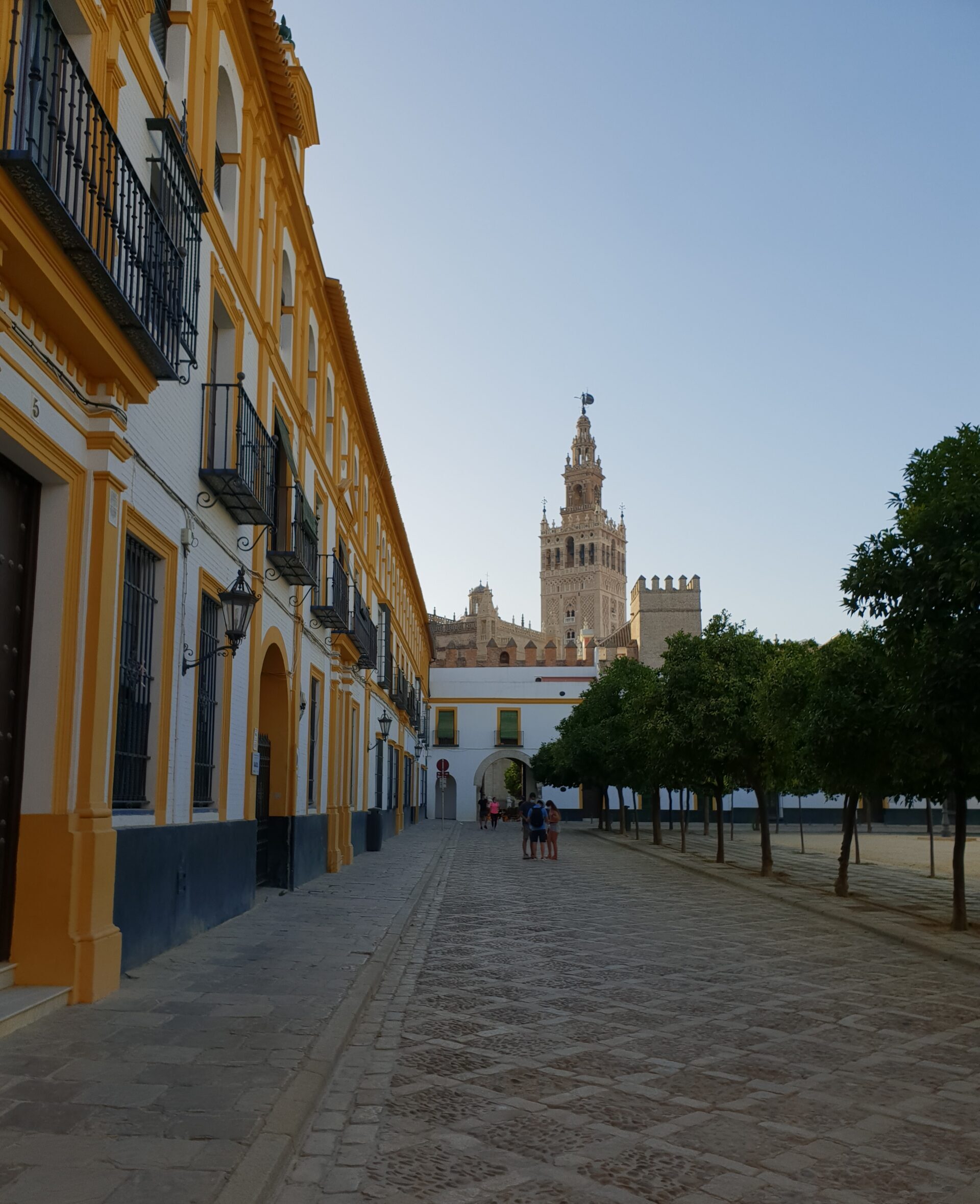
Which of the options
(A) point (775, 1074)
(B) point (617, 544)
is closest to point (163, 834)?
(A) point (775, 1074)

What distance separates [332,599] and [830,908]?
907 centimetres

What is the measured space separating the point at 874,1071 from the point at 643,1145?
199cm

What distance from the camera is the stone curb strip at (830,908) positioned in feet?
36.9

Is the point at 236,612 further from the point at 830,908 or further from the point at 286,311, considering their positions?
the point at 830,908

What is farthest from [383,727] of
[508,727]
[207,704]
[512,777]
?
[512,777]

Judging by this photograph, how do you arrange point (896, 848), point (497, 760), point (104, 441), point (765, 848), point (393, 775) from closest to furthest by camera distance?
point (104, 441) < point (765, 848) < point (896, 848) < point (393, 775) < point (497, 760)

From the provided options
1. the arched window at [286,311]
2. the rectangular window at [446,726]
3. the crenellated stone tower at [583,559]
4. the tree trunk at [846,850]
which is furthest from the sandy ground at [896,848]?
the crenellated stone tower at [583,559]

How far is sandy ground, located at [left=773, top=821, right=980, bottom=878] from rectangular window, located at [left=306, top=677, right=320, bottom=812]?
1255 cm

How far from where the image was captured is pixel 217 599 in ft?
38.7

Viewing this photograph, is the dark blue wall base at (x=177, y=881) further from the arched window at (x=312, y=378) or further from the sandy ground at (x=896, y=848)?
the sandy ground at (x=896, y=848)

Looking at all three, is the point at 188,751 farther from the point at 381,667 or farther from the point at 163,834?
the point at 381,667

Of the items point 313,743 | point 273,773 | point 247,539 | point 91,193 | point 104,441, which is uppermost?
point 91,193

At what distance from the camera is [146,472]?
9211 mm

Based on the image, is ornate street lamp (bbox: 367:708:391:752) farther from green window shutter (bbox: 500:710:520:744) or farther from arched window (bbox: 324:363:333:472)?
green window shutter (bbox: 500:710:520:744)
